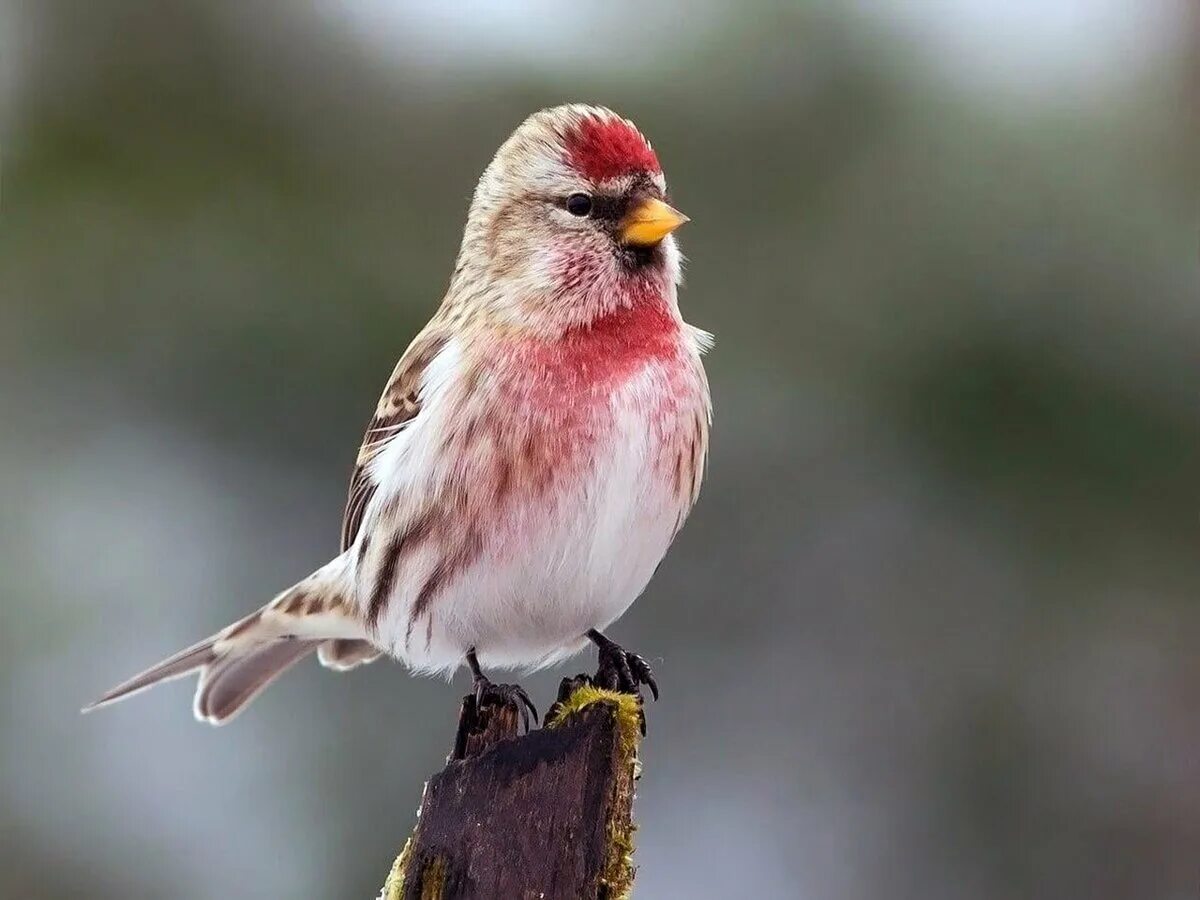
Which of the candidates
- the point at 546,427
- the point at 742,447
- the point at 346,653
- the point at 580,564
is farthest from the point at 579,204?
the point at 742,447

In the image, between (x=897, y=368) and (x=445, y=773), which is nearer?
(x=445, y=773)

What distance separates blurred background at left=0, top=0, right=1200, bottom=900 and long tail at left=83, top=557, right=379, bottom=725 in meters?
0.79

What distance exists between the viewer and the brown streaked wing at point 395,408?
314cm

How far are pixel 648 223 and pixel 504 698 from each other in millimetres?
887

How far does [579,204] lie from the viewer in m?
3.01

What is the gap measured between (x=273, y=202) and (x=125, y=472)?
2.98 ft

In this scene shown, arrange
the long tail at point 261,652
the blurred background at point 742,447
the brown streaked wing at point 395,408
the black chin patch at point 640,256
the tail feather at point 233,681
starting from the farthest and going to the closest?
the blurred background at point 742,447 < the tail feather at point 233,681 < the long tail at point 261,652 < the brown streaked wing at point 395,408 < the black chin patch at point 640,256

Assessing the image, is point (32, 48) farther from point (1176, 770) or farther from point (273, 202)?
point (1176, 770)

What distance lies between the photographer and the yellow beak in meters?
2.88

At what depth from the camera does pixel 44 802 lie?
451 cm

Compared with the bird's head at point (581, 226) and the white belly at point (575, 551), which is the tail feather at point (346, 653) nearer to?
the white belly at point (575, 551)

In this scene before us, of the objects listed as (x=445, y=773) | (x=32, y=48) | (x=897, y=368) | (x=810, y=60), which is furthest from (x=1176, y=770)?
(x=32, y=48)

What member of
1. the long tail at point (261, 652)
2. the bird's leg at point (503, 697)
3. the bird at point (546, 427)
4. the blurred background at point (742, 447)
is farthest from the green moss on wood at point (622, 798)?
the blurred background at point (742, 447)

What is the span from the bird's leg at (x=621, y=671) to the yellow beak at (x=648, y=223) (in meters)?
0.75
